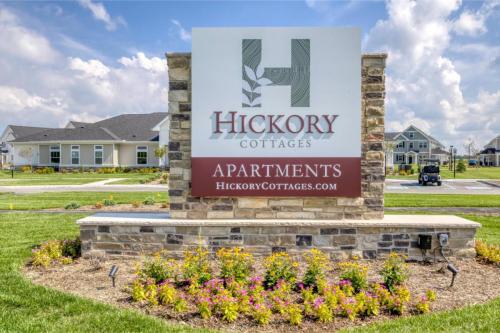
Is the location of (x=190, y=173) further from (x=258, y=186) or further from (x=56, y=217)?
(x=56, y=217)

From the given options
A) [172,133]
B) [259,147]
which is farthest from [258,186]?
[172,133]

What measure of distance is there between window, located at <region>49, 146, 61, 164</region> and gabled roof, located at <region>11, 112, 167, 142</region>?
3.57 feet

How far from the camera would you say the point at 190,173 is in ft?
24.6

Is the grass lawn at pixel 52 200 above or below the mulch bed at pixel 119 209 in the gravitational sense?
above

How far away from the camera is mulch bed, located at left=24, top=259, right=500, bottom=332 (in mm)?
4570

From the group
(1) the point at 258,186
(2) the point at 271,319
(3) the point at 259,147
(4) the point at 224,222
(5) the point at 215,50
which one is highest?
(5) the point at 215,50

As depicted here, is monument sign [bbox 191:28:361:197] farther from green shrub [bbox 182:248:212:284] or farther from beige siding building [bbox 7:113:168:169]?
beige siding building [bbox 7:113:168:169]

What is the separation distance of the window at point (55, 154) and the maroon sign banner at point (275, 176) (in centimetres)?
3640

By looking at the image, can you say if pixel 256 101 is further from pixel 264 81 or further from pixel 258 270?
pixel 258 270

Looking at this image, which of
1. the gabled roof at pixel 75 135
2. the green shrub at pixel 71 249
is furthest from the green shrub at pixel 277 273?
the gabled roof at pixel 75 135

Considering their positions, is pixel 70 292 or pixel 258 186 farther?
pixel 258 186

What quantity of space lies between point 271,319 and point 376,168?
405 cm

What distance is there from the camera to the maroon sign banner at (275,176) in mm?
7383

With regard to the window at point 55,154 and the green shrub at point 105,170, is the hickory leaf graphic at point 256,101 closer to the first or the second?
the green shrub at point 105,170
